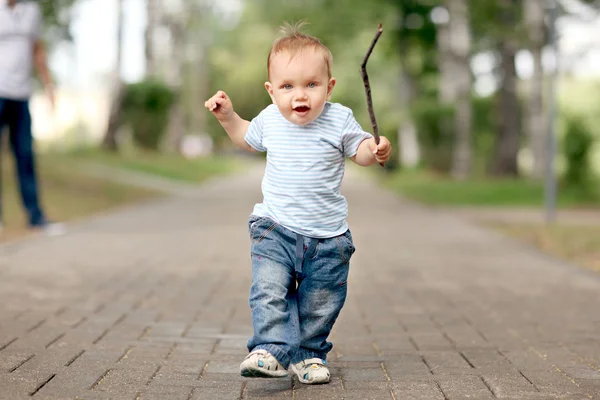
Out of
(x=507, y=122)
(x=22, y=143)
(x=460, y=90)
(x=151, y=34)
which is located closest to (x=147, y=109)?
(x=151, y=34)

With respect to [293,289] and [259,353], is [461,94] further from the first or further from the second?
[259,353]

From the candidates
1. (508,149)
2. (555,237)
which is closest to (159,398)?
(555,237)

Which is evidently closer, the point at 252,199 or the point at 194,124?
the point at 252,199

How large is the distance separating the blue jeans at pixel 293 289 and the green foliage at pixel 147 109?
23.9 meters

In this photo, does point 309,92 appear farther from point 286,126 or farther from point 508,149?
point 508,149

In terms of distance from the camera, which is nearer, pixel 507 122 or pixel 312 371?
pixel 312 371

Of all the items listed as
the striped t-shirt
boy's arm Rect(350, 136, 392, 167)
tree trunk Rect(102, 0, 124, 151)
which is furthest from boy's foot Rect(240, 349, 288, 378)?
tree trunk Rect(102, 0, 124, 151)

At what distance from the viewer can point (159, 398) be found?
11.5 feet

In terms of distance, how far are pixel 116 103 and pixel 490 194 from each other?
42.6 ft

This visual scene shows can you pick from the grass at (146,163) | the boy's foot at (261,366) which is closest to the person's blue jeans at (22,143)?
the boy's foot at (261,366)

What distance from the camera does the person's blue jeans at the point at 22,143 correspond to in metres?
9.12

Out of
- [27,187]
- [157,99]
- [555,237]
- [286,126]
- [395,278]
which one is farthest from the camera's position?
[157,99]

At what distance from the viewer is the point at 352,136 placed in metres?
3.80

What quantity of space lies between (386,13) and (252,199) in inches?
462
